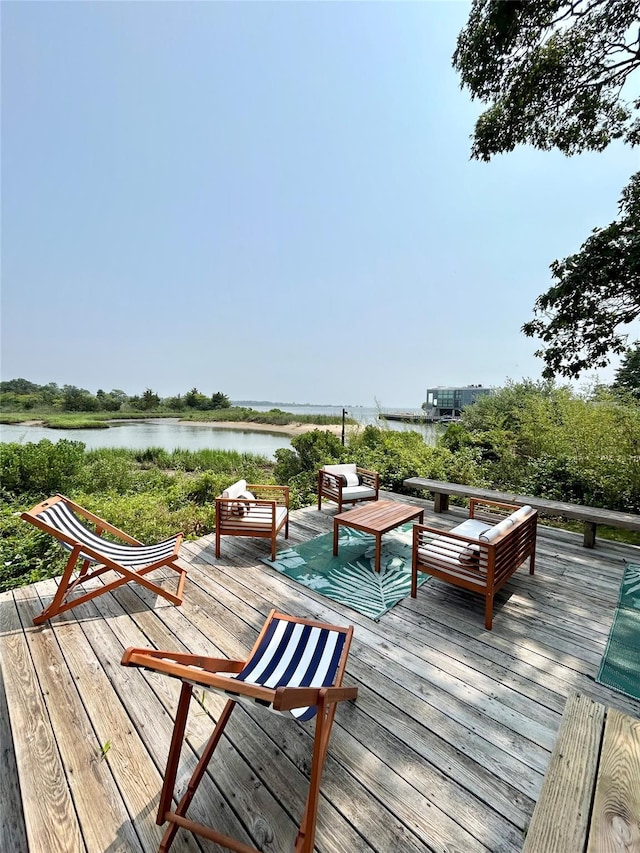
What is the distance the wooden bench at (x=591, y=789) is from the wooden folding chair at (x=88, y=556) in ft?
8.15

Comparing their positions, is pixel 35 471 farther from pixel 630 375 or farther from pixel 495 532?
pixel 630 375

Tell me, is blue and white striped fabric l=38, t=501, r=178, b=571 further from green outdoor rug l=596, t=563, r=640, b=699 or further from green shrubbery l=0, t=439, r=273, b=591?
green outdoor rug l=596, t=563, r=640, b=699

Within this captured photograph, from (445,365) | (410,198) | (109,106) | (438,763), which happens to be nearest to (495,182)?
(410,198)

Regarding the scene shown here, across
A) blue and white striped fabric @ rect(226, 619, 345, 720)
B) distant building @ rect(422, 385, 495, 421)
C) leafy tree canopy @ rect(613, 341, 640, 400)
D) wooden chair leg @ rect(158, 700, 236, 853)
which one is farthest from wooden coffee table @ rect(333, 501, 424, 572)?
distant building @ rect(422, 385, 495, 421)

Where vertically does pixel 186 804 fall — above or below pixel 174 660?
below

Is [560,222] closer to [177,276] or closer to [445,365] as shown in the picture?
[445,365]

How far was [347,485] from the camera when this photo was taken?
477cm

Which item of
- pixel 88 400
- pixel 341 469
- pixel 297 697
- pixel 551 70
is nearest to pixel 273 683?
pixel 297 697

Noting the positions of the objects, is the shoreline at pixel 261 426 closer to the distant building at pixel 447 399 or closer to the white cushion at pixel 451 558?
the distant building at pixel 447 399

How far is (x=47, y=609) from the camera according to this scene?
245 cm

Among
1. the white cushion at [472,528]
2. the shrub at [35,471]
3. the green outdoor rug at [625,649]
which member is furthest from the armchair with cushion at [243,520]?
the shrub at [35,471]

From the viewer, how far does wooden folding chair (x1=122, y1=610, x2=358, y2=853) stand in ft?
3.35

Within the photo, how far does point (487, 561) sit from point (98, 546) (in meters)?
3.00

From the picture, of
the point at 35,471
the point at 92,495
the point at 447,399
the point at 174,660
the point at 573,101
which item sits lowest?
the point at 92,495
